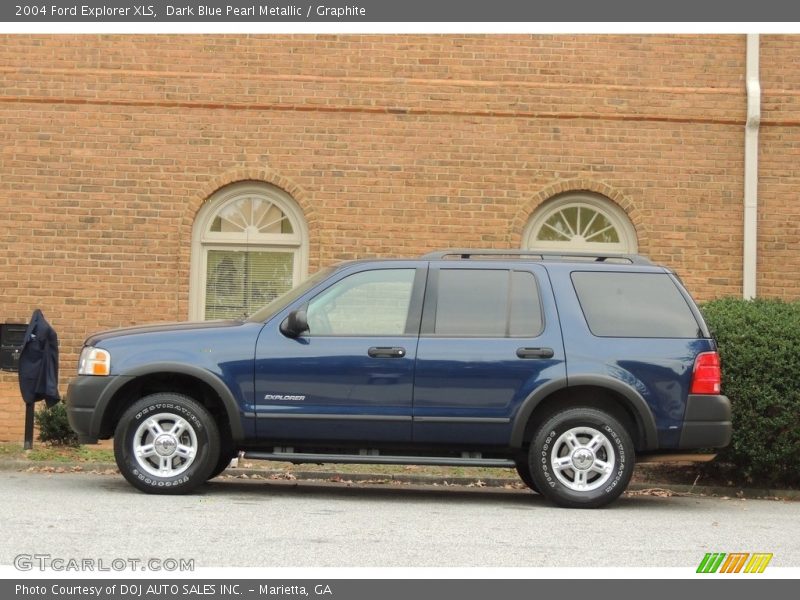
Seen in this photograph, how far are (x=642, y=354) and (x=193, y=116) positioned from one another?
7018mm

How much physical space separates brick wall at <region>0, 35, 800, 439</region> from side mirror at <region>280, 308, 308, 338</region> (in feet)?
17.0

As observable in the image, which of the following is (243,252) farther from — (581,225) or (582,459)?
(582,459)

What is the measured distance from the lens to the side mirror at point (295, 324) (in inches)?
361

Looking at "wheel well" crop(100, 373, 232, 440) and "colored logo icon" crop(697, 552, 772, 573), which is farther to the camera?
"wheel well" crop(100, 373, 232, 440)

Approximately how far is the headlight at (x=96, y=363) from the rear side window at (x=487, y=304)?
2.43 m

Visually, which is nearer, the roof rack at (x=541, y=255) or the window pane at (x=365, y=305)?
the window pane at (x=365, y=305)

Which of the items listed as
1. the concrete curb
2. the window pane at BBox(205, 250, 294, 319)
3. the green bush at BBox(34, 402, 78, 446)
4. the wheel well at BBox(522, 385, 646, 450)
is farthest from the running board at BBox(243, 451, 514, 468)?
the window pane at BBox(205, 250, 294, 319)

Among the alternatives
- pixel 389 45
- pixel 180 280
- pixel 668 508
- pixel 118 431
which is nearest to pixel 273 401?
pixel 118 431

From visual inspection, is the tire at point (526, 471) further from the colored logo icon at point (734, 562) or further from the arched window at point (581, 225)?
the arched window at point (581, 225)

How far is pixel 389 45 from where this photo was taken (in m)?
14.6

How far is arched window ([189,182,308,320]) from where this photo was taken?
47.6 ft

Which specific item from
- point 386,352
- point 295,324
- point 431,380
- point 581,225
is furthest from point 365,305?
point 581,225

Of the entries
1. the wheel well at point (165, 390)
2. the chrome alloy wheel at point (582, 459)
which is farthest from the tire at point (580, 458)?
the wheel well at point (165, 390)

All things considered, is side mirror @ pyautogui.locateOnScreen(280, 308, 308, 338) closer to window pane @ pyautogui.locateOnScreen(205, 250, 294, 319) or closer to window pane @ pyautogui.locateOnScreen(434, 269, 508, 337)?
window pane @ pyautogui.locateOnScreen(434, 269, 508, 337)
